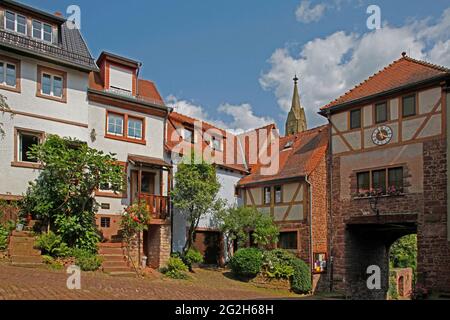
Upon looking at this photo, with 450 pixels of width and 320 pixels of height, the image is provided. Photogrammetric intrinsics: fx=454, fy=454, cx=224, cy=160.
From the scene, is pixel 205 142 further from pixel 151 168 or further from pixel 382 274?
pixel 382 274

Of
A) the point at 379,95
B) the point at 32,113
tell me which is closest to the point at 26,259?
the point at 32,113

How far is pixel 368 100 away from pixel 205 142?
8913mm

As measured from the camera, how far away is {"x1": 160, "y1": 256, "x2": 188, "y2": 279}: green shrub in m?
18.8

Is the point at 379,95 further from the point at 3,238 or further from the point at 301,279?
the point at 3,238

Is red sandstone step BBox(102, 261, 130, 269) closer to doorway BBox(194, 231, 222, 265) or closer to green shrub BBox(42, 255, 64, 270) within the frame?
green shrub BBox(42, 255, 64, 270)

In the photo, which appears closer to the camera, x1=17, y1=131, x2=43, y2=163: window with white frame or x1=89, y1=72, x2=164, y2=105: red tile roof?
x1=17, y1=131, x2=43, y2=163: window with white frame

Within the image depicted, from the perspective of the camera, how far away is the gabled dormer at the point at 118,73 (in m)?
21.4

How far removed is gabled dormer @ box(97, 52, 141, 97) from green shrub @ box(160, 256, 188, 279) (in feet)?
27.1

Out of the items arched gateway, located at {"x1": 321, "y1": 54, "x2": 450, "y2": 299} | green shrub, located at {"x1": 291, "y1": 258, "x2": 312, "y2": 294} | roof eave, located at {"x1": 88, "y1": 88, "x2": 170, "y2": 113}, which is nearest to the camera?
arched gateway, located at {"x1": 321, "y1": 54, "x2": 450, "y2": 299}

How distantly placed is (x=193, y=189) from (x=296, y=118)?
32.5m

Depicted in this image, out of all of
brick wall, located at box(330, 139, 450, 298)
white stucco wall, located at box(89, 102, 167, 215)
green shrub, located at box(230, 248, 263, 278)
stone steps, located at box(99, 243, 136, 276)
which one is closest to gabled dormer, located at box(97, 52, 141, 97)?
white stucco wall, located at box(89, 102, 167, 215)

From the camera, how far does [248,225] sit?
22.7 meters

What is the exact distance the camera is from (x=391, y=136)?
63.0 ft
